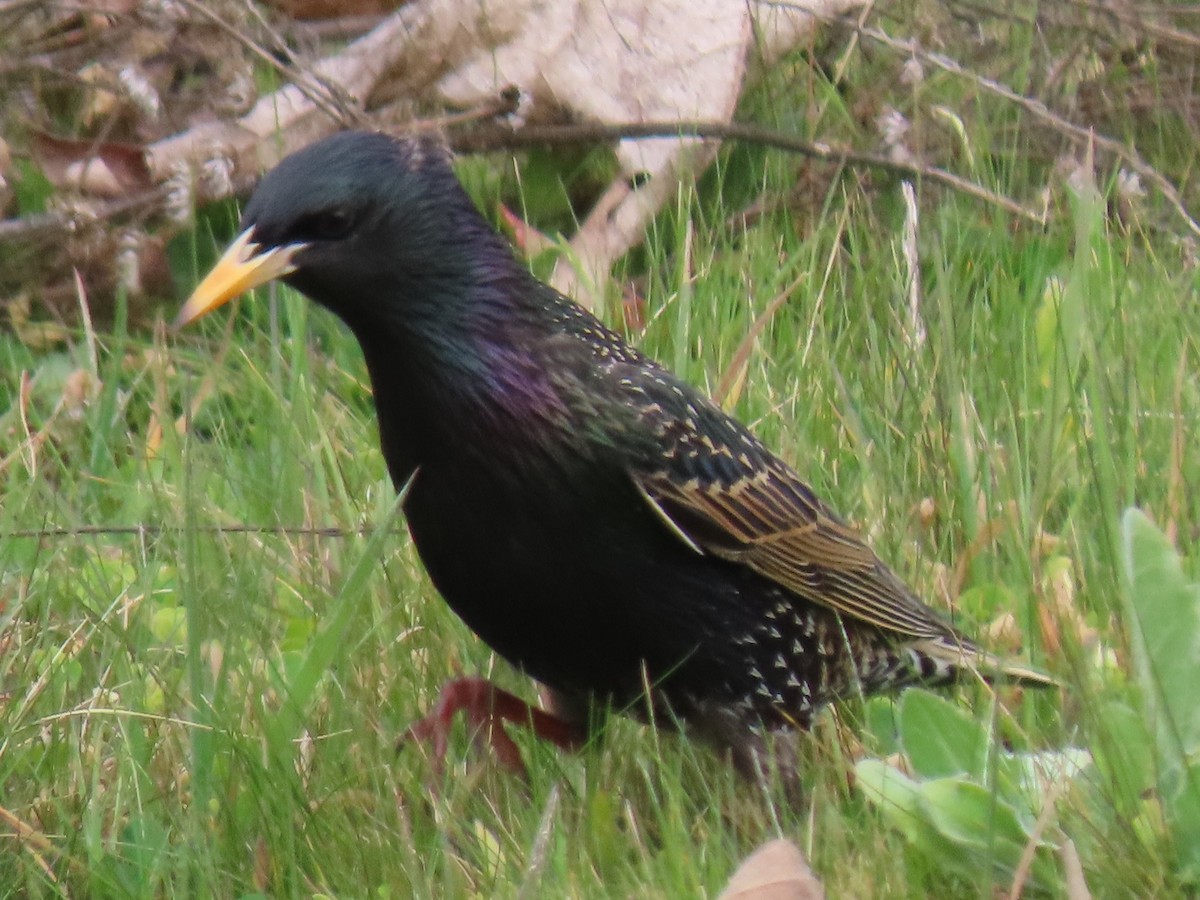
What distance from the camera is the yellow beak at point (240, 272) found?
2799 millimetres

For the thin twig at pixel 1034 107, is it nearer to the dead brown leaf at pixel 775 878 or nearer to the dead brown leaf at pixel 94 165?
the dead brown leaf at pixel 94 165

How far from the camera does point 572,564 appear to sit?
2965 millimetres

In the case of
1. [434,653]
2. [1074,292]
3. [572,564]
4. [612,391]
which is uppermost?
[1074,292]

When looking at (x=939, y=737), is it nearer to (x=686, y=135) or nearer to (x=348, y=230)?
(x=348, y=230)

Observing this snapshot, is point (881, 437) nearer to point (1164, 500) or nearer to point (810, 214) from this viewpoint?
point (1164, 500)

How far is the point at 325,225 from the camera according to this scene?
2.90 metres

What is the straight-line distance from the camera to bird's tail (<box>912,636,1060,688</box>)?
2775 millimetres

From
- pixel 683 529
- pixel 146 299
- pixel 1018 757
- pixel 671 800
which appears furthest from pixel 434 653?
pixel 146 299

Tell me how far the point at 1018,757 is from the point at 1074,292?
1.02 meters

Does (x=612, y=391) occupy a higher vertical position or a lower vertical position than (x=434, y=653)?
higher

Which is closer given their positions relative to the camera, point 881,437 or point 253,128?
point 881,437

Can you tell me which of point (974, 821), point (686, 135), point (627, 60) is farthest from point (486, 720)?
point (627, 60)

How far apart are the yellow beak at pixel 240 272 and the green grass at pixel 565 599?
261 millimetres

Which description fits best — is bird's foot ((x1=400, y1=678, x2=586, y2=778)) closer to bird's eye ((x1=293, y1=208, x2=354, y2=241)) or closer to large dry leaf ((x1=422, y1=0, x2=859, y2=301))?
bird's eye ((x1=293, y1=208, x2=354, y2=241))
